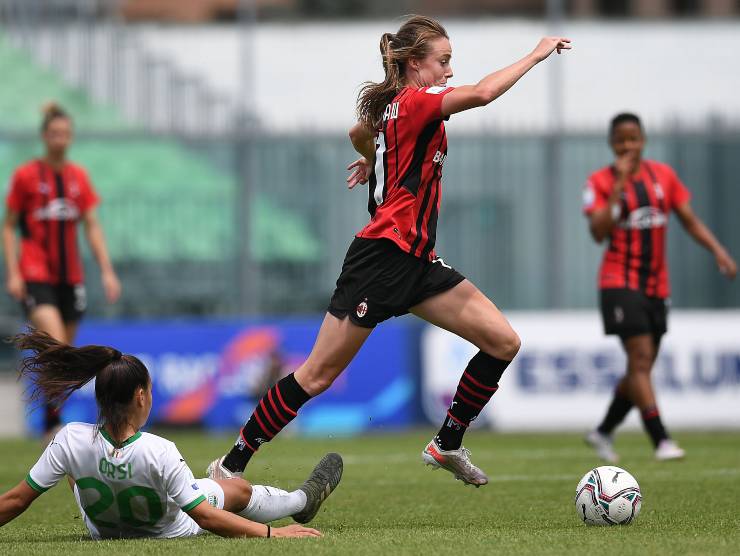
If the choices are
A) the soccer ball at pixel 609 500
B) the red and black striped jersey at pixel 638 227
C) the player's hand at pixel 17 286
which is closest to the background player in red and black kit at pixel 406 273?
the soccer ball at pixel 609 500

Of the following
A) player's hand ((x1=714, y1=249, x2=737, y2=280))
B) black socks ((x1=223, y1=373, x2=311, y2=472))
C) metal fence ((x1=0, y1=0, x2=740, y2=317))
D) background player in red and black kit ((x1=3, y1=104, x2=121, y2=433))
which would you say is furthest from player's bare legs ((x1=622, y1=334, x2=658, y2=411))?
metal fence ((x1=0, y1=0, x2=740, y2=317))

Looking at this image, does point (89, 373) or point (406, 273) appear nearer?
point (89, 373)

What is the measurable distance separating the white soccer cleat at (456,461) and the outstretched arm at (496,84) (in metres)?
1.57

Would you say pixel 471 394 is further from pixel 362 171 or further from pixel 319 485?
pixel 362 171

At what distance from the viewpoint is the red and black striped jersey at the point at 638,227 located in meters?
9.55

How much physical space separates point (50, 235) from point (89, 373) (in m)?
5.04

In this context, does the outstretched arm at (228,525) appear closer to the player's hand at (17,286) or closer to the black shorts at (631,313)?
the black shorts at (631,313)

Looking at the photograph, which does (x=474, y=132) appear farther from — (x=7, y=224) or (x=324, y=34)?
(x=324, y=34)

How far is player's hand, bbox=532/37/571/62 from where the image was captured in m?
5.84

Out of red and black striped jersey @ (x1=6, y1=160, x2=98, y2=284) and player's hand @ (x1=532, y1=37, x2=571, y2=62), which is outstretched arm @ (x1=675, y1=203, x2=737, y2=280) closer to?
player's hand @ (x1=532, y1=37, x2=571, y2=62)

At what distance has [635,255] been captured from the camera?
9562 millimetres

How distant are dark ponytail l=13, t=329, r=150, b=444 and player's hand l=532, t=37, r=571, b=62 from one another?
2.10m

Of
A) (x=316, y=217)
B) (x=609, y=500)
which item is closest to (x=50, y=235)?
(x=609, y=500)

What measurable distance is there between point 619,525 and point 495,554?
1111 millimetres
